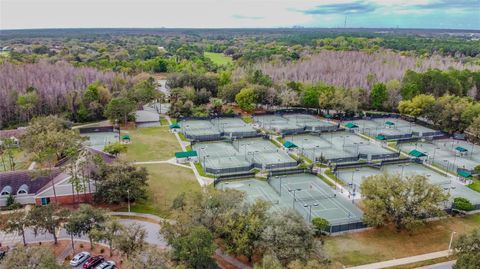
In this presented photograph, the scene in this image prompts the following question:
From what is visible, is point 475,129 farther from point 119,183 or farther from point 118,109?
point 118,109

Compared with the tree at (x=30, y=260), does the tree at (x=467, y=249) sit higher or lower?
lower

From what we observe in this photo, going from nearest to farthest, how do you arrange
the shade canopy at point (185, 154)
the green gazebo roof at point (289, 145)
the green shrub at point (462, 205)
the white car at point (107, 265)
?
the white car at point (107, 265)
the green shrub at point (462, 205)
the shade canopy at point (185, 154)
the green gazebo roof at point (289, 145)

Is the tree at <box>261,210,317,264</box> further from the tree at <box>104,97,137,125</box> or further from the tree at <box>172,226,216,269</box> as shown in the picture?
the tree at <box>104,97,137,125</box>

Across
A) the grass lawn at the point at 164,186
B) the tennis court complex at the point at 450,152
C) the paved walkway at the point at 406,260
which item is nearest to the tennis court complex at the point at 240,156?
the grass lawn at the point at 164,186

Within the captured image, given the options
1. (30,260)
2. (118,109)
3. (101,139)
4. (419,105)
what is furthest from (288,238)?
(419,105)

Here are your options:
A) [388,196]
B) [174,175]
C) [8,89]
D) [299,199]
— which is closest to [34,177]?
[174,175]

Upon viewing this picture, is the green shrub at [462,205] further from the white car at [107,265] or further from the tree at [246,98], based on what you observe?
the tree at [246,98]
